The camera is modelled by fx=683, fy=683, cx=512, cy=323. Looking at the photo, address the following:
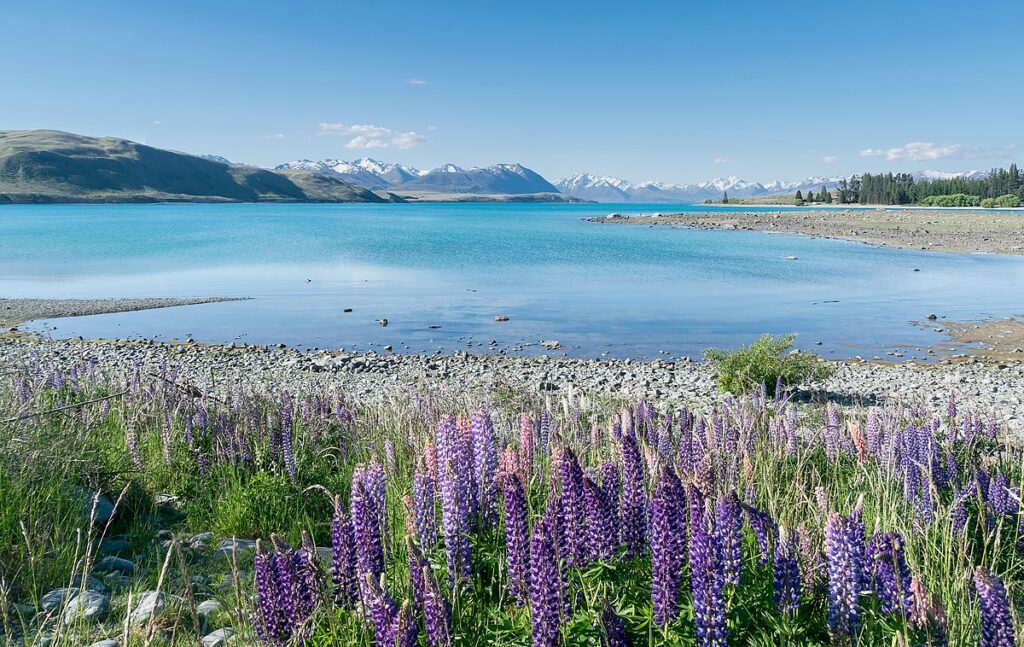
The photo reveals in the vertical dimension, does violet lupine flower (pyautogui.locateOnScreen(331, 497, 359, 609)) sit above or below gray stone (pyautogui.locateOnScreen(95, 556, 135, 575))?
above

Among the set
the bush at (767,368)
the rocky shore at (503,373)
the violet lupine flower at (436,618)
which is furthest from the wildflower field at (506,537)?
the bush at (767,368)

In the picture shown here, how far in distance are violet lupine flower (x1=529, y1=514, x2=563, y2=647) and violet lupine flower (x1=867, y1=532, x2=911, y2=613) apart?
1.47 meters

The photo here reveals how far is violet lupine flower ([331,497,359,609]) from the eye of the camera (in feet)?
10.9

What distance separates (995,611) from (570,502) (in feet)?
5.72

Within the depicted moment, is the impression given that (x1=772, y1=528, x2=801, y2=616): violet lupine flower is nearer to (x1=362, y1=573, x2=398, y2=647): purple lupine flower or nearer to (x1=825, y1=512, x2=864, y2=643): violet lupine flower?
(x1=825, y1=512, x2=864, y2=643): violet lupine flower

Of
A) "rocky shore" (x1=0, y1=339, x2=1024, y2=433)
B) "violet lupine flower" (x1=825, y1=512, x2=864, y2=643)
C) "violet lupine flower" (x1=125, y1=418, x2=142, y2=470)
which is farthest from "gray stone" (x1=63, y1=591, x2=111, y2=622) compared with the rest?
"rocky shore" (x1=0, y1=339, x2=1024, y2=433)

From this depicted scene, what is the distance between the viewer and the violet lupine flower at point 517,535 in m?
3.12

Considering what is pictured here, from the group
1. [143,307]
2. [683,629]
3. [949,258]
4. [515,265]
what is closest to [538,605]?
[683,629]

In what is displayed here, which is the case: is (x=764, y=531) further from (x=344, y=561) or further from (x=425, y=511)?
(x=344, y=561)

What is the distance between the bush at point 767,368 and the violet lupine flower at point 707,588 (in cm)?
1246

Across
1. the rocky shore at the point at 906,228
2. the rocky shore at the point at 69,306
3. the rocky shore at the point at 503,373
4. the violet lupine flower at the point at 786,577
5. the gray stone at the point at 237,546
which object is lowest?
the rocky shore at the point at 503,373

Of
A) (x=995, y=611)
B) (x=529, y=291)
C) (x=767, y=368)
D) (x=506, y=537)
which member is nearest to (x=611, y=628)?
(x=506, y=537)

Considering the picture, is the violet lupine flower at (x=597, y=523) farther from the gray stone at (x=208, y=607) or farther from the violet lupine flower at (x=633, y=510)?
the gray stone at (x=208, y=607)

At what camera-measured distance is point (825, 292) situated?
35375 mm
